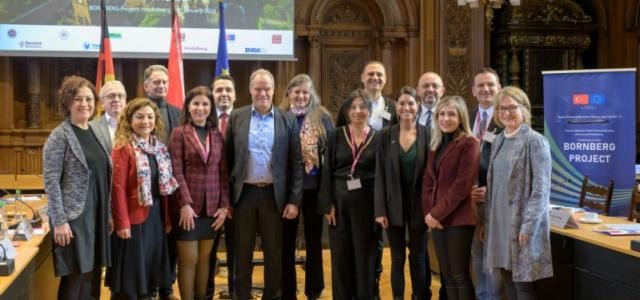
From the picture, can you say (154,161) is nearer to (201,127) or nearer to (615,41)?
(201,127)

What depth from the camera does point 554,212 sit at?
3967 millimetres

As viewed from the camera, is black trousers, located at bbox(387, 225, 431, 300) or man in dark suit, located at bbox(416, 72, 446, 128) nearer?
black trousers, located at bbox(387, 225, 431, 300)

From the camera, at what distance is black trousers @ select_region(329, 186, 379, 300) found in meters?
4.08

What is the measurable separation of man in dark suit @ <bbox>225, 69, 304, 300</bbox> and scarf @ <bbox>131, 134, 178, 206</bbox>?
394 mm

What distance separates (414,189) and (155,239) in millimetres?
1445

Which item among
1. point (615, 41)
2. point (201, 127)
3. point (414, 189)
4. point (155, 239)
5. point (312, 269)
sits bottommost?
point (312, 269)

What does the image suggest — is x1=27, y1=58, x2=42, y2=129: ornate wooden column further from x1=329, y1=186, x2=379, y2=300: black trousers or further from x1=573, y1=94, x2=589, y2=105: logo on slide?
x1=573, y1=94, x2=589, y2=105: logo on slide

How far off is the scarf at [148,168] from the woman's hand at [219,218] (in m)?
0.29

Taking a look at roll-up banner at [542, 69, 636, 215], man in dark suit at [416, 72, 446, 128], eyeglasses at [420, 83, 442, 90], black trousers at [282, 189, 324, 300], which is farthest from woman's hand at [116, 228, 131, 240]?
roll-up banner at [542, 69, 636, 215]

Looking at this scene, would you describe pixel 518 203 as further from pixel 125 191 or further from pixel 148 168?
pixel 125 191

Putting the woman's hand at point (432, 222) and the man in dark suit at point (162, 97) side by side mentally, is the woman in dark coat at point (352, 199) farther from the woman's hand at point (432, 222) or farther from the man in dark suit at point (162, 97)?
the man in dark suit at point (162, 97)

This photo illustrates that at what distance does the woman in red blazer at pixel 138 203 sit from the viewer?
3.69 m

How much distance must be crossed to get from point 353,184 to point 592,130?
257cm

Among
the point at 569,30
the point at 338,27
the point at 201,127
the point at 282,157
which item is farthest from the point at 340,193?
the point at 569,30
